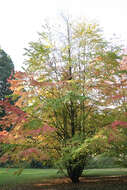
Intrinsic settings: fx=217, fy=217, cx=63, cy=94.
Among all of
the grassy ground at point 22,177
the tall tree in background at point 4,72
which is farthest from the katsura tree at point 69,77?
the tall tree in background at point 4,72

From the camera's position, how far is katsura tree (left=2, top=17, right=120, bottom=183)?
29.7ft

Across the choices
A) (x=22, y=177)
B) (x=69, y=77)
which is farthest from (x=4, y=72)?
(x=69, y=77)

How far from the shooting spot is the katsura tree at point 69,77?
9.05 m

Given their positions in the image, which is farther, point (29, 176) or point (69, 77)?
point (29, 176)

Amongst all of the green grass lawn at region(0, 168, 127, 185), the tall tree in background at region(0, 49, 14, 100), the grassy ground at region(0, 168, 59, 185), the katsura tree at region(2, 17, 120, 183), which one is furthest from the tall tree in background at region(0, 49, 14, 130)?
Answer: the katsura tree at region(2, 17, 120, 183)

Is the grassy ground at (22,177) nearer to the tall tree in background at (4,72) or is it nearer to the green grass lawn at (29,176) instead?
the green grass lawn at (29,176)

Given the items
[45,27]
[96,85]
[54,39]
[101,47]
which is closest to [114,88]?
[96,85]

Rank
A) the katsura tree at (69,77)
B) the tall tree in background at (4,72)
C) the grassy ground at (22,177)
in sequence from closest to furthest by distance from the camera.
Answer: the katsura tree at (69,77) < the grassy ground at (22,177) < the tall tree in background at (4,72)

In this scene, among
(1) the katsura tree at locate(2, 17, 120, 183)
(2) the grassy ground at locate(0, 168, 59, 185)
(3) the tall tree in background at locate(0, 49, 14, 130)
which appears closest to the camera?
(1) the katsura tree at locate(2, 17, 120, 183)

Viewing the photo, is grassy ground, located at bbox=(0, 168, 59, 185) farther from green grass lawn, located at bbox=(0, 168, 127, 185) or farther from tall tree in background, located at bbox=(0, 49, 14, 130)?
tall tree in background, located at bbox=(0, 49, 14, 130)

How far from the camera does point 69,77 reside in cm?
927

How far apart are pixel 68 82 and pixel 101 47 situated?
2315 millimetres

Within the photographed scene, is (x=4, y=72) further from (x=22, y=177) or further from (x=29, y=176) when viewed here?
(x=22, y=177)

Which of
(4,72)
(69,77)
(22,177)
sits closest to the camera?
(69,77)
